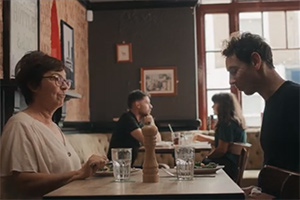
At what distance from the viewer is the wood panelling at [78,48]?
4932 mm

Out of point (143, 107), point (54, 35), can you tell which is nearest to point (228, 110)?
point (143, 107)

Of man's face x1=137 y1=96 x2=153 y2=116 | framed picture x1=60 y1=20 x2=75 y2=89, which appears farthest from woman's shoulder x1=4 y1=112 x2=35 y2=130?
framed picture x1=60 y1=20 x2=75 y2=89

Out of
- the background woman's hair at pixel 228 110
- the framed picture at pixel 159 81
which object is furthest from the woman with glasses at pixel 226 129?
the framed picture at pixel 159 81

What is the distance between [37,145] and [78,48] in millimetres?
3831

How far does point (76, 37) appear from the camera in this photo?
564 centimetres

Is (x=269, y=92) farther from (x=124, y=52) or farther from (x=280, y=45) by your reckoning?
(x=280, y=45)

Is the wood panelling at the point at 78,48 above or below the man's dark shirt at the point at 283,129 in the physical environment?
above

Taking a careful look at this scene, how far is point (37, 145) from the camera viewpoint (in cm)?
202

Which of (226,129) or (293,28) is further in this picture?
(293,28)

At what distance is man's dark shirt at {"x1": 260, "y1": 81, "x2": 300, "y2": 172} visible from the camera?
176 cm

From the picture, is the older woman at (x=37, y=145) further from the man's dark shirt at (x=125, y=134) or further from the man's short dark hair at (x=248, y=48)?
the man's dark shirt at (x=125, y=134)

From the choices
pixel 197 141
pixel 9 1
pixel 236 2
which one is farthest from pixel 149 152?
pixel 236 2

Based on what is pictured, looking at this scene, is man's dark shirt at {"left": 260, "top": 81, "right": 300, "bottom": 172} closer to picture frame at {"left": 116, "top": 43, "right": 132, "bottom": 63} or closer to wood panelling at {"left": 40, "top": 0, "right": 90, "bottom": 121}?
wood panelling at {"left": 40, "top": 0, "right": 90, "bottom": 121}

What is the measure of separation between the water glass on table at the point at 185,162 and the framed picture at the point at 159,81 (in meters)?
4.34
